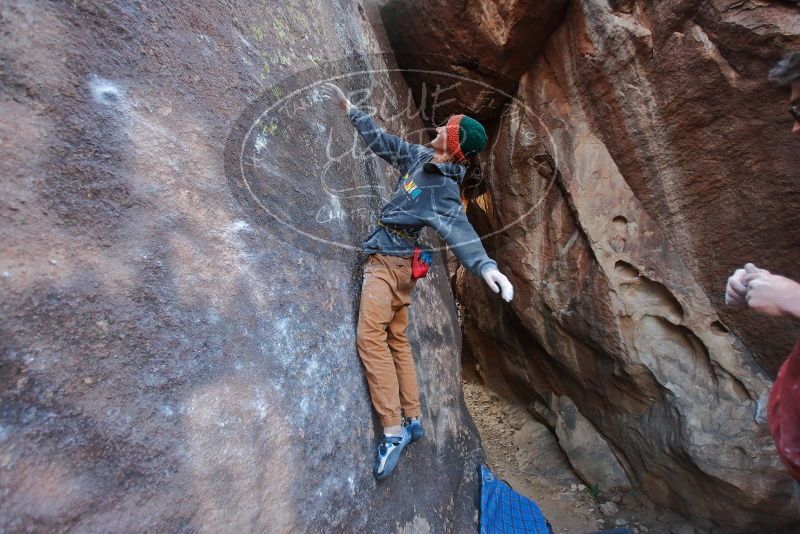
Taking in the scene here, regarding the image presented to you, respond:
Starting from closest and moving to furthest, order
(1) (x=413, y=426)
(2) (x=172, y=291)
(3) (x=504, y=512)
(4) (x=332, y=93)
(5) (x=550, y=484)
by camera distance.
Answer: (2) (x=172, y=291) < (1) (x=413, y=426) < (4) (x=332, y=93) < (3) (x=504, y=512) < (5) (x=550, y=484)

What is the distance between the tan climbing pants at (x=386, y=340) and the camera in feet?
7.55

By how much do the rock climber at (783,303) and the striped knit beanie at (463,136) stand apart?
1197 millimetres

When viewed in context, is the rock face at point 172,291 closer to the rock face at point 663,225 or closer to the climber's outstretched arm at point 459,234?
the climber's outstretched arm at point 459,234

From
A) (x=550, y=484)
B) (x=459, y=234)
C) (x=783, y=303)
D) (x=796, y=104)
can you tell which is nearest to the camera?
→ (x=783, y=303)

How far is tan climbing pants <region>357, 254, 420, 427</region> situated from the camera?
230 cm

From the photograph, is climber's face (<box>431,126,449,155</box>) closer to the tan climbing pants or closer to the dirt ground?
the tan climbing pants

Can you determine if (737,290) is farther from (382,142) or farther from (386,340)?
(382,142)

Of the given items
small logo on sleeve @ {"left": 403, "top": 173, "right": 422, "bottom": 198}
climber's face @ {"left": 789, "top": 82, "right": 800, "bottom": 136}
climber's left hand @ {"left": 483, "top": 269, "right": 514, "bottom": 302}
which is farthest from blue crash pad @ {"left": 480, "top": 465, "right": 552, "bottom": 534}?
climber's face @ {"left": 789, "top": 82, "right": 800, "bottom": 136}

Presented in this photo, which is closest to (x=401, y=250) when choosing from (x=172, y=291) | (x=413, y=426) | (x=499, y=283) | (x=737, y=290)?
(x=499, y=283)

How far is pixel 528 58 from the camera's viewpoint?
405cm

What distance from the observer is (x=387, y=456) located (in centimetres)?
226

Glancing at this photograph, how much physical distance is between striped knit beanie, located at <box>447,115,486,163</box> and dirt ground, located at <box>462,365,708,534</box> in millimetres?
4039

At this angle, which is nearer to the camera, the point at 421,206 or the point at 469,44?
the point at 421,206

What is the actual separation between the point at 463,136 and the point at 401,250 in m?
0.73
